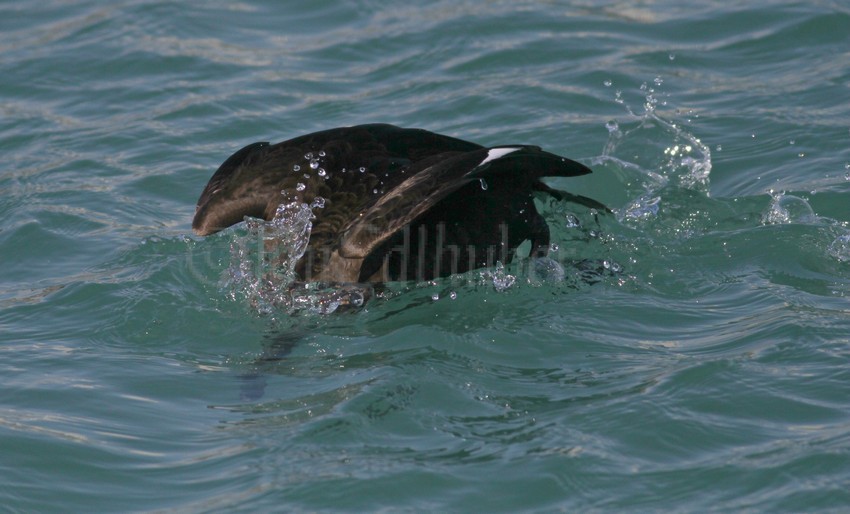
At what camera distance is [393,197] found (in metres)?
4.62

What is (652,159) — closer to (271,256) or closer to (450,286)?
(450,286)

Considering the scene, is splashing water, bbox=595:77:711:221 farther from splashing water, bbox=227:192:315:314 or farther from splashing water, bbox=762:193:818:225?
splashing water, bbox=227:192:315:314

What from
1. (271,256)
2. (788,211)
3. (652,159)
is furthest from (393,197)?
(652,159)

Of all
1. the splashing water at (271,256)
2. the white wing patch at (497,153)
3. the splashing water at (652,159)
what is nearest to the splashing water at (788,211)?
the splashing water at (652,159)

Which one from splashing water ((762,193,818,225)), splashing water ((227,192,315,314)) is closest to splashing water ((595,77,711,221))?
splashing water ((762,193,818,225))

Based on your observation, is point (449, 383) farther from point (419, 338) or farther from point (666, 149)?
point (666, 149)

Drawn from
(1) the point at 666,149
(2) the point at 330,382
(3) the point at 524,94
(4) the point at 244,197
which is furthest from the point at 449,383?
(3) the point at 524,94

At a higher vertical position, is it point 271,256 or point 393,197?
point 393,197

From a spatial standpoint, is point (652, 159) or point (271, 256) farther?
point (652, 159)

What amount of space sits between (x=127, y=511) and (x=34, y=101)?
519 cm

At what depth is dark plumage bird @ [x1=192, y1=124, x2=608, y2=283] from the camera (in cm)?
464

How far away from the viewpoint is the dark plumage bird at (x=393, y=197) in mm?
4637

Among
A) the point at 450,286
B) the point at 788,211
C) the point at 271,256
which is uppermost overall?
the point at 788,211

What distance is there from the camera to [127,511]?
12.8 ft
